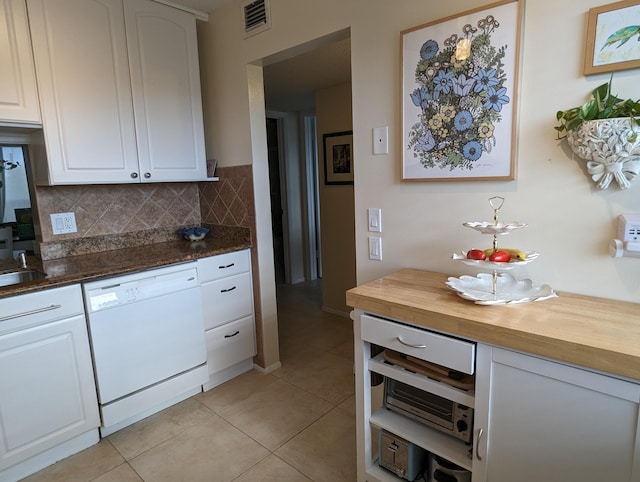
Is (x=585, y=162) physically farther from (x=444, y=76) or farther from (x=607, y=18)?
(x=444, y=76)

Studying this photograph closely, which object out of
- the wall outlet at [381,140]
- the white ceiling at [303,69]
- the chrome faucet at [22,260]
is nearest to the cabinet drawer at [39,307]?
the chrome faucet at [22,260]

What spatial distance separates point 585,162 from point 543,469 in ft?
3.22

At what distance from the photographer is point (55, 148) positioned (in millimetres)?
1978

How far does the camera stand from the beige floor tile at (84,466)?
1748mm

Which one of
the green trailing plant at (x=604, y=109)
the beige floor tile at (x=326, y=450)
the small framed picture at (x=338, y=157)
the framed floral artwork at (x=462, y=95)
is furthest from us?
the small framed picture at (x=338, y=157)

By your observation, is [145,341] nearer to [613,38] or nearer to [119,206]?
[119,206]

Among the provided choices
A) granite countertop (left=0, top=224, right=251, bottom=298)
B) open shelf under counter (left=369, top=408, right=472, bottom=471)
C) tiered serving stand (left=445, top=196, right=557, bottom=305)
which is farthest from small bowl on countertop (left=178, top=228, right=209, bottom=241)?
tiered serving stand (left=445, top=196, right=557, bottom=305)

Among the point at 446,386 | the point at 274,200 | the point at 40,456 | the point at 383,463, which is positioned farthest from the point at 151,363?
Result: the point at 274,200

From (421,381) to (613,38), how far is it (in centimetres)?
128

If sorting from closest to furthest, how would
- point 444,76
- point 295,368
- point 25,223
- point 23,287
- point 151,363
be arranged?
point 444,76 < point 23,287 < point 151,363 < point 25,223 < point 295,368

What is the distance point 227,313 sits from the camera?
2.48 m

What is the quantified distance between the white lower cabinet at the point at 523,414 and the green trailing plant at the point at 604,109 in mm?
745

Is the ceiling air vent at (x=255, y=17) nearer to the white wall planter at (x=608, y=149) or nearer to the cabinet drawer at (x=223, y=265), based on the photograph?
the cabinet drawer at (x=223, y=265)

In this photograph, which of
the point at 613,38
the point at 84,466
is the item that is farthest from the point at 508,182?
the point at 84,466
